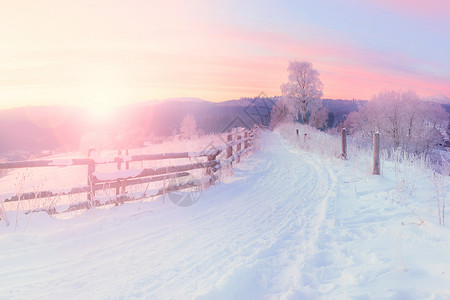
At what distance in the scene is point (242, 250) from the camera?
3.57 m

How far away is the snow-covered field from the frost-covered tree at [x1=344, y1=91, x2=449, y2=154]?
69.1ft

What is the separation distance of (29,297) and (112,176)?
10.9ft

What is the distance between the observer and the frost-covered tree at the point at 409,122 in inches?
903

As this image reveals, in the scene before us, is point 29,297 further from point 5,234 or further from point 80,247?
point 5,234

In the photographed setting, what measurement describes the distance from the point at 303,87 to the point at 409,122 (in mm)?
18601

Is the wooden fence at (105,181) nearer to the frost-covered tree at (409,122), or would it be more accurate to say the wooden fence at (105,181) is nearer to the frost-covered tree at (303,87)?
the frost-covered tree at (409,122)

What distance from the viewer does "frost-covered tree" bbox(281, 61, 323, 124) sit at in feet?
130

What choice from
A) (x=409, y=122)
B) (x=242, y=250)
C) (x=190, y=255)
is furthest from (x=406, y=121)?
(x=190, y=255)

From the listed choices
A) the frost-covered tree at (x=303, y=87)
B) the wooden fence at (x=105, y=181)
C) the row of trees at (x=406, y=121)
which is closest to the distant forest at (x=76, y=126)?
→ the frost-covered tree at (x=303, y=87)

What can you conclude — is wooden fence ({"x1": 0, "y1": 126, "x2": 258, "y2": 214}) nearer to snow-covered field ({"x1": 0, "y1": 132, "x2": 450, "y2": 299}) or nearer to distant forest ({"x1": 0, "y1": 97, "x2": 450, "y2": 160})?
snow-covered field ({"x1": 0, "y1": 132, "x2": 450, "y2": 299})

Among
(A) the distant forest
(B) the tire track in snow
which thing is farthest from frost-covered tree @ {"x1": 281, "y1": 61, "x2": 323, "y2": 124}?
(B) the tire track in snow

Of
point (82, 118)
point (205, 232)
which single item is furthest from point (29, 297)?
point (82, 118)

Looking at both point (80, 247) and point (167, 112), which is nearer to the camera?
point (80, 247)

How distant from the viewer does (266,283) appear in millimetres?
2777
